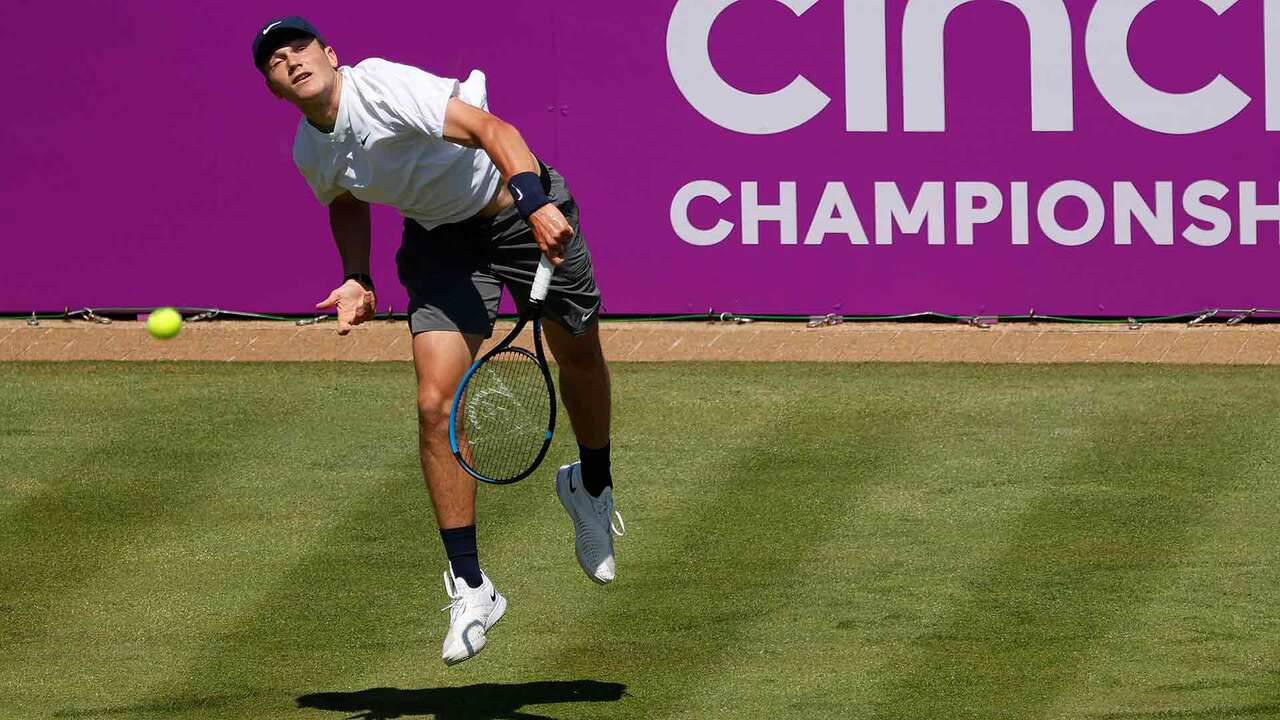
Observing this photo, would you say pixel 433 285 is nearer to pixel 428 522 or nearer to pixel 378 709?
pixel 378 709

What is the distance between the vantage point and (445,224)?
696cm

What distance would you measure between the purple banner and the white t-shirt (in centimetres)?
426

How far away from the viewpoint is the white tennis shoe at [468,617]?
6434 mm

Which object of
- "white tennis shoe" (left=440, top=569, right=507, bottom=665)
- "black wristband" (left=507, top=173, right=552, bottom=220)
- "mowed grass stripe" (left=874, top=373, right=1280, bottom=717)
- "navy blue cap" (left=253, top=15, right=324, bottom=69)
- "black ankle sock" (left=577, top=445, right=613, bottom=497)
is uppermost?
"navy blue cap" (left=253, top=15, right=324, bottom=69)

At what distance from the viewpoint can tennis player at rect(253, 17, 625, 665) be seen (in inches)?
253

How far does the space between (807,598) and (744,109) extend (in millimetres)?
4108

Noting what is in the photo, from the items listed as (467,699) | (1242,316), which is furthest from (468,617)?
(1242,316)

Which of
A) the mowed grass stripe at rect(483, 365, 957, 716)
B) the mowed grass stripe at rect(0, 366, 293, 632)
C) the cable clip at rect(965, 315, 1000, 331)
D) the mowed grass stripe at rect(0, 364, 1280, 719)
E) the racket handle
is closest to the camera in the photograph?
the racket handle

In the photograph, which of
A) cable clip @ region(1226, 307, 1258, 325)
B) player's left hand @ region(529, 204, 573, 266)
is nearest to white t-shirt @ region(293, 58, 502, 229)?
player's left hand @ region(529, 204, 573, 266)

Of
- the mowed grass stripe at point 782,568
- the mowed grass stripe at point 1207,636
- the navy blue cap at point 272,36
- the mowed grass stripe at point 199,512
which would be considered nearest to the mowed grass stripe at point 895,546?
the mowed grass stripe at point 782,568

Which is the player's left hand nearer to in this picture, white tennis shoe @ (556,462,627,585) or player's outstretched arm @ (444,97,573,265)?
player's outstretched arm @ (444,97,573,265)

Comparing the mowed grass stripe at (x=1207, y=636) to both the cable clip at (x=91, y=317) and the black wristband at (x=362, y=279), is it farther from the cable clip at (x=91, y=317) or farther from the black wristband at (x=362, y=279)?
the cable clip at (x=91, y=317)

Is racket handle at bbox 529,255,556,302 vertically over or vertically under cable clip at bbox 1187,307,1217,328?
over

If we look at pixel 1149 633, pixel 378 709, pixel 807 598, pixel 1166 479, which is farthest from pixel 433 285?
pixel 1166 479
